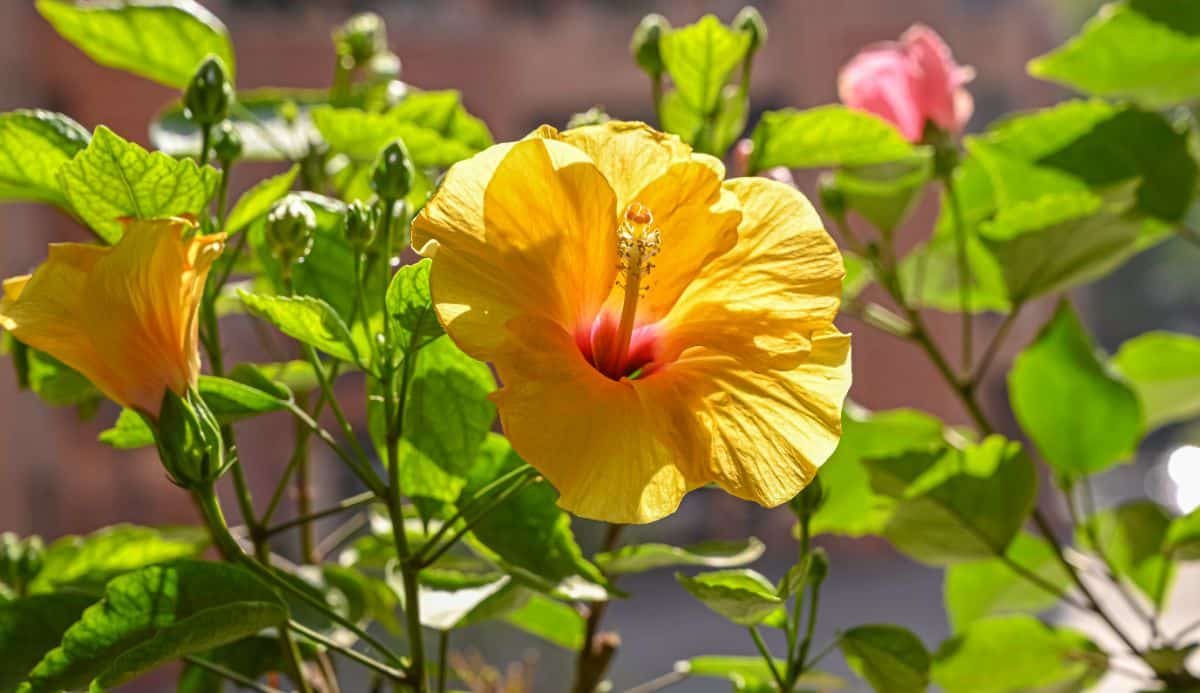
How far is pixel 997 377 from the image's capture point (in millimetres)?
6543

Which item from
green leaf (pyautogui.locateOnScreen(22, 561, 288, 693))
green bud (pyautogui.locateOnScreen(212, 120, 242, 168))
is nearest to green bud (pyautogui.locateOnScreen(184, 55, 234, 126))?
green bud (pyautogui.locateOnScreen(212, 120, 242, 168))

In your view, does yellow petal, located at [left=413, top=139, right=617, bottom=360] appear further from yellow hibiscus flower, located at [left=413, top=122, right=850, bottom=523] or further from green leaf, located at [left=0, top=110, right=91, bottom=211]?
green leaf, located at [left=0, top=110, right=91, bottom=211]

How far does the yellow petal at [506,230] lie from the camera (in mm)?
258

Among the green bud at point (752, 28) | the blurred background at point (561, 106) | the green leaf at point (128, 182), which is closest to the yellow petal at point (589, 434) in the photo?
the green leaf at point (128, 182)

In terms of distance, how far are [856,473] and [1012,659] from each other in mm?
102

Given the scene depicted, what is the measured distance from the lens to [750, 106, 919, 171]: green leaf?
0.43 m

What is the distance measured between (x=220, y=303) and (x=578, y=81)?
561cm

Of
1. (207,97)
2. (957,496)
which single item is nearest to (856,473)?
Answer: (957,496)

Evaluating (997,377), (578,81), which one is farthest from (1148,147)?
(997,377)

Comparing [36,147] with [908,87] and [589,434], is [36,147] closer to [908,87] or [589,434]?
[589,434]

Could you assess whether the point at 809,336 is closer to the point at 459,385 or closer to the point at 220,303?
the point at 459,385

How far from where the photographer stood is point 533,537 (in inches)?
13.4

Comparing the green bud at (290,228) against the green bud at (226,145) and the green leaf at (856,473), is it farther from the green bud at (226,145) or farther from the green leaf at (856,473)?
the green leaf at (856,473)

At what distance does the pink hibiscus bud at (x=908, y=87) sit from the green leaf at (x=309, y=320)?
31 cm
